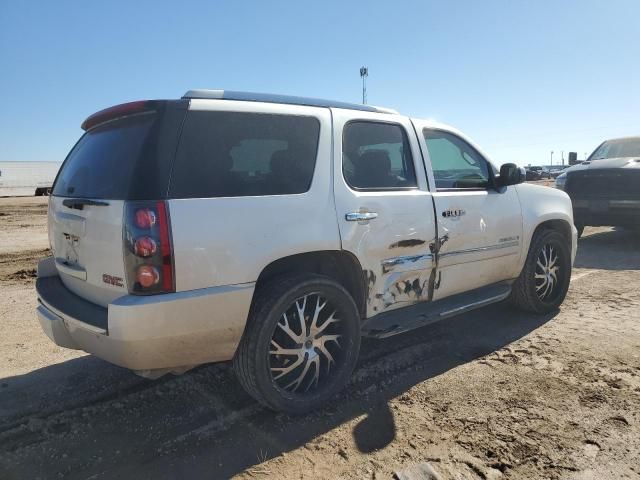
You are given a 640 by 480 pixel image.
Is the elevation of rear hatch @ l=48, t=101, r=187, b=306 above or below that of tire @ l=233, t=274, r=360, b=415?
above

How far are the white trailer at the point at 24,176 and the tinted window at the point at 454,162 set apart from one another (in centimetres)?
4642

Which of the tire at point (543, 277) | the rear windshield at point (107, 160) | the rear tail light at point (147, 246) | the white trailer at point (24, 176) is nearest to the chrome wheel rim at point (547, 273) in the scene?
the tire at point (543, 277)

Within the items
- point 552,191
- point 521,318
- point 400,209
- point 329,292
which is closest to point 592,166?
point 552,191

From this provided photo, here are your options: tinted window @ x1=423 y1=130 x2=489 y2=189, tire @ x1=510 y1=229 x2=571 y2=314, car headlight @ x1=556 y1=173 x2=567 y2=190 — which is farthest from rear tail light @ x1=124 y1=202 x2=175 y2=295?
car headlight @ x1=556 y1=173 x2=567 y2=190

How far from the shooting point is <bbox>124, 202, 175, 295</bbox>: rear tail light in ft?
8.13

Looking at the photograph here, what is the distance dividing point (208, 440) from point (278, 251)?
3.89ft

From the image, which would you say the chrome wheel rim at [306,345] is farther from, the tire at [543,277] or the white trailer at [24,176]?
the white trailer at [24,176]

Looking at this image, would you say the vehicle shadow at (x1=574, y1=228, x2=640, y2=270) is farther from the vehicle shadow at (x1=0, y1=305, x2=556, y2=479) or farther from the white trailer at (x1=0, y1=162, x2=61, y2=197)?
the white trailer at (x1=0, y1=162, x2=61, y2=197)

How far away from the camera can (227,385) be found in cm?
348

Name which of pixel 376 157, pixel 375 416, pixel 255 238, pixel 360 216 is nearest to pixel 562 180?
pixel 376 157

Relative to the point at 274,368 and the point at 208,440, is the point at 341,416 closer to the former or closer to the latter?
the point at 274,368

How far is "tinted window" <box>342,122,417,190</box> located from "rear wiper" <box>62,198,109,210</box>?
5.13ft

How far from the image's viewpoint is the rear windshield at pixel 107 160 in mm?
2683

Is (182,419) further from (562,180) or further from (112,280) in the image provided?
(562,180)
